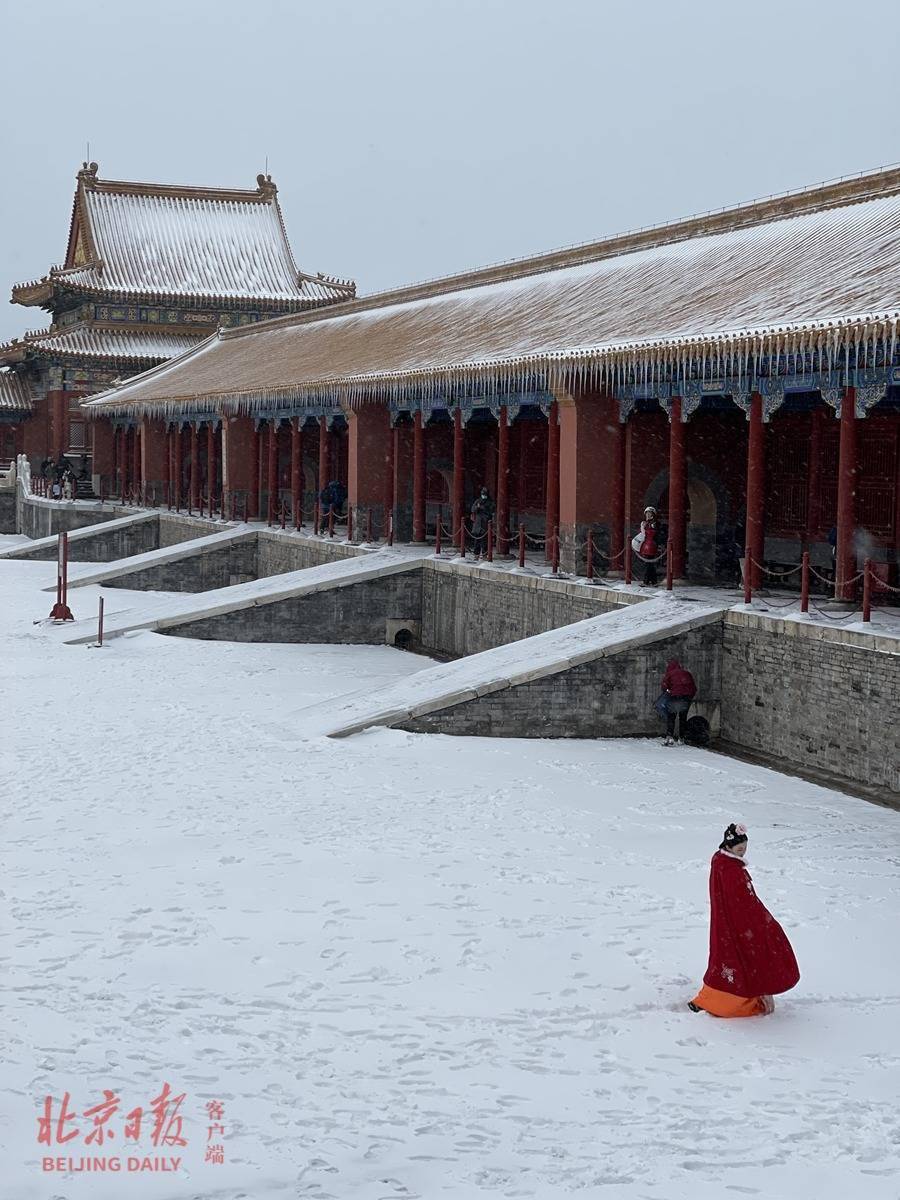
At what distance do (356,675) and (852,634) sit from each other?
7987 mm

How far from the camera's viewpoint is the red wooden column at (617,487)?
2162cm

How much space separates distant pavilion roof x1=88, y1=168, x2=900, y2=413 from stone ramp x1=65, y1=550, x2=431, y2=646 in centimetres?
291

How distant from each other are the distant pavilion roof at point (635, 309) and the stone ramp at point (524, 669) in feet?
9.58

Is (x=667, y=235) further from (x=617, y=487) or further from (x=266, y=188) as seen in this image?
(x=266, y=188)

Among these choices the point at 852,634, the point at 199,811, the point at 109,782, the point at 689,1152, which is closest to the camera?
the point at 689,1152

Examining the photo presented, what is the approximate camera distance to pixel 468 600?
23125mm

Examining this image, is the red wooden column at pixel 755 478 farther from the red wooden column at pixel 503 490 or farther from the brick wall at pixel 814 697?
the red wooden column at pixel 503 490

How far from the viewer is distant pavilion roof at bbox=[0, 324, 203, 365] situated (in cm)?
4900

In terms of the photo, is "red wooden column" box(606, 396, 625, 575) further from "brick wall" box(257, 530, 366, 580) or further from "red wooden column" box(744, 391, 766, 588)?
"brick wall" box(257, 530, 366, 580)

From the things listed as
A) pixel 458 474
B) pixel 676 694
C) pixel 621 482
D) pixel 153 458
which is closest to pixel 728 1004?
pixel 676 694

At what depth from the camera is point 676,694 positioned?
16.0 m

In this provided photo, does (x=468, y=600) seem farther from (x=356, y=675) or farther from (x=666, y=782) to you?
(x=666, y=782)

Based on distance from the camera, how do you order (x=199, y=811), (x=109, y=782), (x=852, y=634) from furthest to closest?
(x=852, y=634) → (x=109, y=782) → (x=199, y=811)

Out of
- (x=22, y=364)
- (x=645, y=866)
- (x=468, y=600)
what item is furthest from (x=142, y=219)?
(x=645, y=866)
